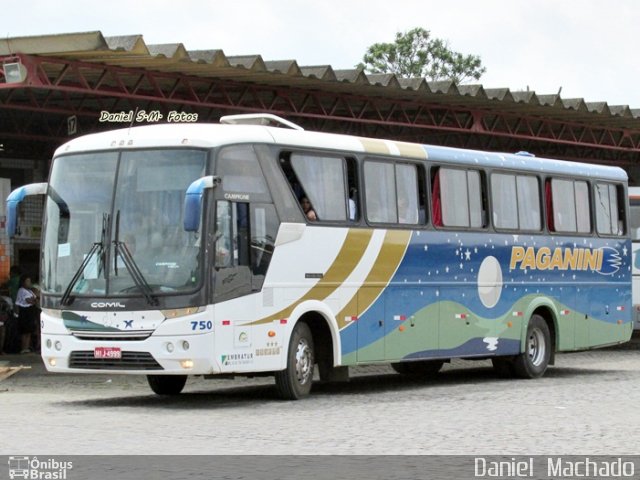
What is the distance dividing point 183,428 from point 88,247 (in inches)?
134

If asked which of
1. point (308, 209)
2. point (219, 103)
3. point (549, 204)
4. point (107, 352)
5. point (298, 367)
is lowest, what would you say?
point (298, 367)

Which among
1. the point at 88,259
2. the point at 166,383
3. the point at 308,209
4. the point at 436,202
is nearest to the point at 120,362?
the point at 88,259

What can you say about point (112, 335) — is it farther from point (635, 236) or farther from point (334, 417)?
point (635, 236)

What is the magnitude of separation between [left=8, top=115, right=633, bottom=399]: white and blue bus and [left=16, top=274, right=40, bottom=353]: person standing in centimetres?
1162

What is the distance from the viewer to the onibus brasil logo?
21875 mm

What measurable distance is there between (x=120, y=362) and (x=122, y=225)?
5.08 ft

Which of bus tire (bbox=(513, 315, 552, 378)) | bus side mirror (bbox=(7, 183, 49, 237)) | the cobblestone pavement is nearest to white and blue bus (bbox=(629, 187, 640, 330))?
the cobblestone pavement

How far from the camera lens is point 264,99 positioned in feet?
104

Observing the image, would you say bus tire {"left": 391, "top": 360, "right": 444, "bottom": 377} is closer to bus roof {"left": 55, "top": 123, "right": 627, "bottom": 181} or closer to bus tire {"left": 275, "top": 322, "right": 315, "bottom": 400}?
bus roof {"left": 55, "top": 123, "right": 627, "bottom": 181}

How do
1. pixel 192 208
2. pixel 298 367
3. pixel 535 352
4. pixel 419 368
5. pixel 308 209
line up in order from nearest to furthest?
pixel 192 208 < pixel 298 367 < pixel 308 209 < pixel 535 352 < pixel 419 368

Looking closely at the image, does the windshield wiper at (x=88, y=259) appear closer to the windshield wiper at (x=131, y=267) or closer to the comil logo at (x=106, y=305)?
the windshield wiper at (x=131, y=267)
